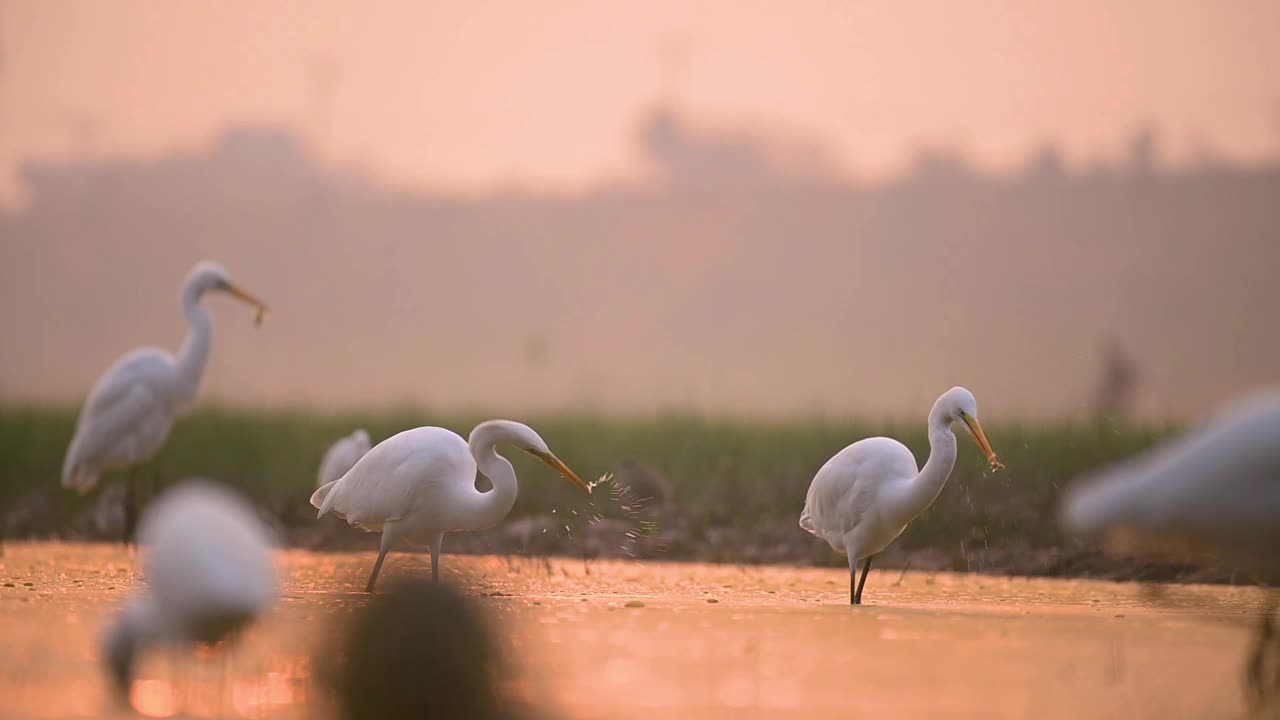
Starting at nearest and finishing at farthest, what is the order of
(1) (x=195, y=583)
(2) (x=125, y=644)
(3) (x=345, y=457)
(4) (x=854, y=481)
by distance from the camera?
(1) (x=195, y=583) → (2) (x=125, y=644) → (4) (x=854, y=481) → (3) (x=345, y=457)

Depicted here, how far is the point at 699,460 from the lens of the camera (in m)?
17.6

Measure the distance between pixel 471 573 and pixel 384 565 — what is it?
0.65 metres

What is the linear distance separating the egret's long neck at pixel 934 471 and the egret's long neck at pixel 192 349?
7.14 metres

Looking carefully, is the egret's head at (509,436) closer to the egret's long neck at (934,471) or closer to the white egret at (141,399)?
the egret's long neck at (934,471)

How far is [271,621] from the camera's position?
24.5 feet

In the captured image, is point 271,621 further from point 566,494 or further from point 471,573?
point 566,494

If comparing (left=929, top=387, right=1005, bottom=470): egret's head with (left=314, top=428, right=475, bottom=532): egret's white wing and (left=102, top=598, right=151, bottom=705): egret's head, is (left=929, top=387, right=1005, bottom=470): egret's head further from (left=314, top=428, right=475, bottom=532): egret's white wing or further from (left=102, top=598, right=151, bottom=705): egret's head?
(left=102, top=598, right=151, bottom=705): egret's head

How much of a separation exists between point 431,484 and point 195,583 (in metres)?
4.00

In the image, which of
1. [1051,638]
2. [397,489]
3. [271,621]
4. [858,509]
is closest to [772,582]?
[858,509]

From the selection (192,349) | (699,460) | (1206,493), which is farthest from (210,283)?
(1206,493)

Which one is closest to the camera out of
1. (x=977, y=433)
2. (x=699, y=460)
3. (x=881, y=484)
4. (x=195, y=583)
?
(x=195, y=583)

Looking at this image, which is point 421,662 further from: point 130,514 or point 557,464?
point 130,514

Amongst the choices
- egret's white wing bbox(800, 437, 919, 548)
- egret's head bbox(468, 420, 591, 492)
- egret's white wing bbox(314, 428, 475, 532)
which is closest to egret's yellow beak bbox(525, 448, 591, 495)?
egret's head bbox(468, 420, 591, 492)

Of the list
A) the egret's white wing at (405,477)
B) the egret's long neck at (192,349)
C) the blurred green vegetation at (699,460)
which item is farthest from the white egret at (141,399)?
the egret's white wing at (405,477)
